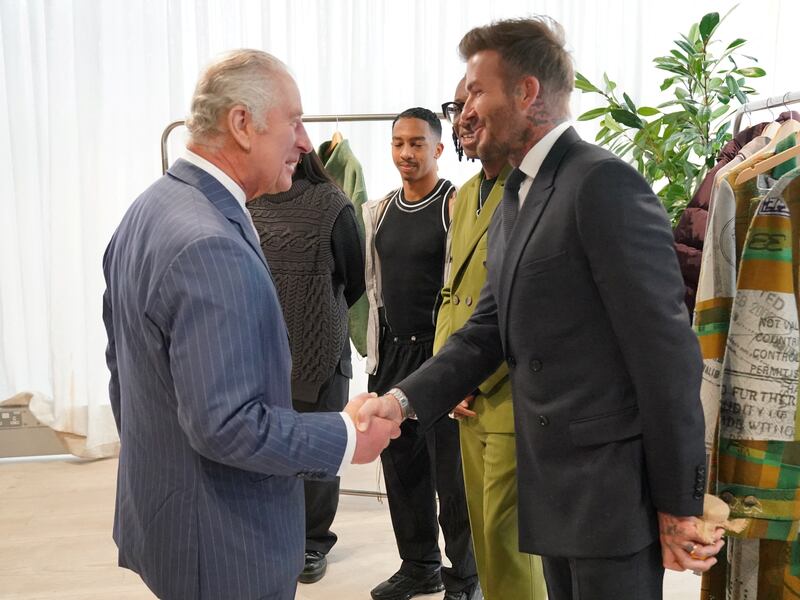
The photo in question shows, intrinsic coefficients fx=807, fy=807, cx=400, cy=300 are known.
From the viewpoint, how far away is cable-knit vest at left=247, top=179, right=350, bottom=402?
2721 millimetres

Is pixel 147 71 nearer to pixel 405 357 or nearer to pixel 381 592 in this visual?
pixel 405 357

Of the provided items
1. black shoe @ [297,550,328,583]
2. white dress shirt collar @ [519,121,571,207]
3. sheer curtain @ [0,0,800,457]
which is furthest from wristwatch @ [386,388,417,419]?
sheer curtain @ [0,0,800,457]

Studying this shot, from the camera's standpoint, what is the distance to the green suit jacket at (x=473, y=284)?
1.90 m

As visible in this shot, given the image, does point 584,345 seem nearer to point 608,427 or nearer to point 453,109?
point 608,427

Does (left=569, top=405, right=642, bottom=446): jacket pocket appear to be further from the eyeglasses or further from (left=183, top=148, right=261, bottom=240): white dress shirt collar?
the eyeglasses

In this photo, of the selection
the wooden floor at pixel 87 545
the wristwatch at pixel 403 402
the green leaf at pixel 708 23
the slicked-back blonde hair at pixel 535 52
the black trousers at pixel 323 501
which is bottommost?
the wooden floor at pixel 87 545

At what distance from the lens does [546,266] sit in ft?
4.38

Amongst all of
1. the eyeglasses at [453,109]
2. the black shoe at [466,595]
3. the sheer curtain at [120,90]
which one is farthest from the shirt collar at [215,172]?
the sheer curtain at [120,90]

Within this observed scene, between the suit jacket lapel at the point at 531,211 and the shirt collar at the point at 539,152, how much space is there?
0.04 feet

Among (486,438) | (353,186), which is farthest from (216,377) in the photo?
(353,186)

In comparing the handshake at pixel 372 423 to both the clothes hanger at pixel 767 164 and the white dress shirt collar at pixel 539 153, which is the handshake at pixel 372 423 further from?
the clothes hanger at pixel 767 164

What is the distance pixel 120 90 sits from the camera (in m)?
4.13

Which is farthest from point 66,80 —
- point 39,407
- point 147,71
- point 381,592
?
point 381,592

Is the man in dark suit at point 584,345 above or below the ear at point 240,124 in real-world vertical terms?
below
